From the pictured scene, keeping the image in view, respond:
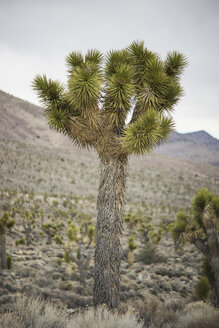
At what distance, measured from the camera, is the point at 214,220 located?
19.8 feet

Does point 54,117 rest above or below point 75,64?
below

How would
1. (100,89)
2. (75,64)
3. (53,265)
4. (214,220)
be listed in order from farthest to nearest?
(53,265)
(214,220)
(75,64)
(100,89)

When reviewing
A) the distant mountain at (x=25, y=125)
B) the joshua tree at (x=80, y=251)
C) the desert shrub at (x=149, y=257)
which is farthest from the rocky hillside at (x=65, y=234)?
the distant mountain at (x=25, y=125)

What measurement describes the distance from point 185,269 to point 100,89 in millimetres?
9233

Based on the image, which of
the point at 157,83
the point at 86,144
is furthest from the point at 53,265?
the point at 157,83

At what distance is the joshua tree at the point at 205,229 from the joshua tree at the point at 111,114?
234 cm

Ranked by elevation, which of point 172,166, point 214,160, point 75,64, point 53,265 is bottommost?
point 53,265

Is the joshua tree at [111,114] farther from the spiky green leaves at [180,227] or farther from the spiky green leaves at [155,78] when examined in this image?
the spiky green leaves at [180,227]

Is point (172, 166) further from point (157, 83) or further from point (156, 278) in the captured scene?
point (157, 83)

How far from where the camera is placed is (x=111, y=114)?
4945 millimetres

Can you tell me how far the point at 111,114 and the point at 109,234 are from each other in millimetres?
2664

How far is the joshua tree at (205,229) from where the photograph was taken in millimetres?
5922

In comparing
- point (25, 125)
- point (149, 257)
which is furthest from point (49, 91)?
point (25, 125)

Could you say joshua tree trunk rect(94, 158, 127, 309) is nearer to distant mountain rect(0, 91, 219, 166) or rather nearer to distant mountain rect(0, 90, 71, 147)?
distant mountain rect(0, 91, 219, 166)
